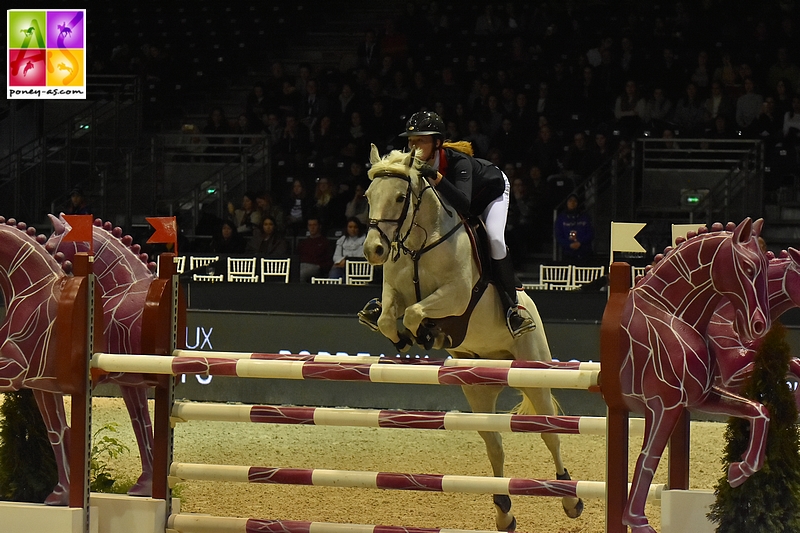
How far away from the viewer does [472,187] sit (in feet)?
17.3

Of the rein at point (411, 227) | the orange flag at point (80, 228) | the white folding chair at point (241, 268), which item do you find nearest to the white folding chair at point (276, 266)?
the white folding chair at point (241, 268)

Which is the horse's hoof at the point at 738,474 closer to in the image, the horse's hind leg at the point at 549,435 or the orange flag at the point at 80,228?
the horse's hind leg at the point at 549,435

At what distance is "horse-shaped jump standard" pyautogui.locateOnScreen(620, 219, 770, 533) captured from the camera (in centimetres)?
319

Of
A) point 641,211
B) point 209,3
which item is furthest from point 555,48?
point 209,3

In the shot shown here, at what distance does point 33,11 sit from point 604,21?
23.0 ft

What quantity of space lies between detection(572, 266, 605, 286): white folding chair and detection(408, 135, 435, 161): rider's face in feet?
13.6

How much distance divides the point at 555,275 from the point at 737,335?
6042mm

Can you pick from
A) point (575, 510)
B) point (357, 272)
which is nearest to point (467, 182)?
point (575, 510)

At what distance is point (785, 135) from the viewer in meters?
10.8

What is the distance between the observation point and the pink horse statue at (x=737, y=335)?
11.0ft

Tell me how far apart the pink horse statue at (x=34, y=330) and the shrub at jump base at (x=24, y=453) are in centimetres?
14

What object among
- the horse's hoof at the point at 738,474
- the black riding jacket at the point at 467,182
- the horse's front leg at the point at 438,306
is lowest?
the horse's hoof at the point at 738,474

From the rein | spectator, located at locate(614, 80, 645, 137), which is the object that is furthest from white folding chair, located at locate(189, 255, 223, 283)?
the rein

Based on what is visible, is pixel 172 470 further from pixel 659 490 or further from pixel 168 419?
pixel 659 490
